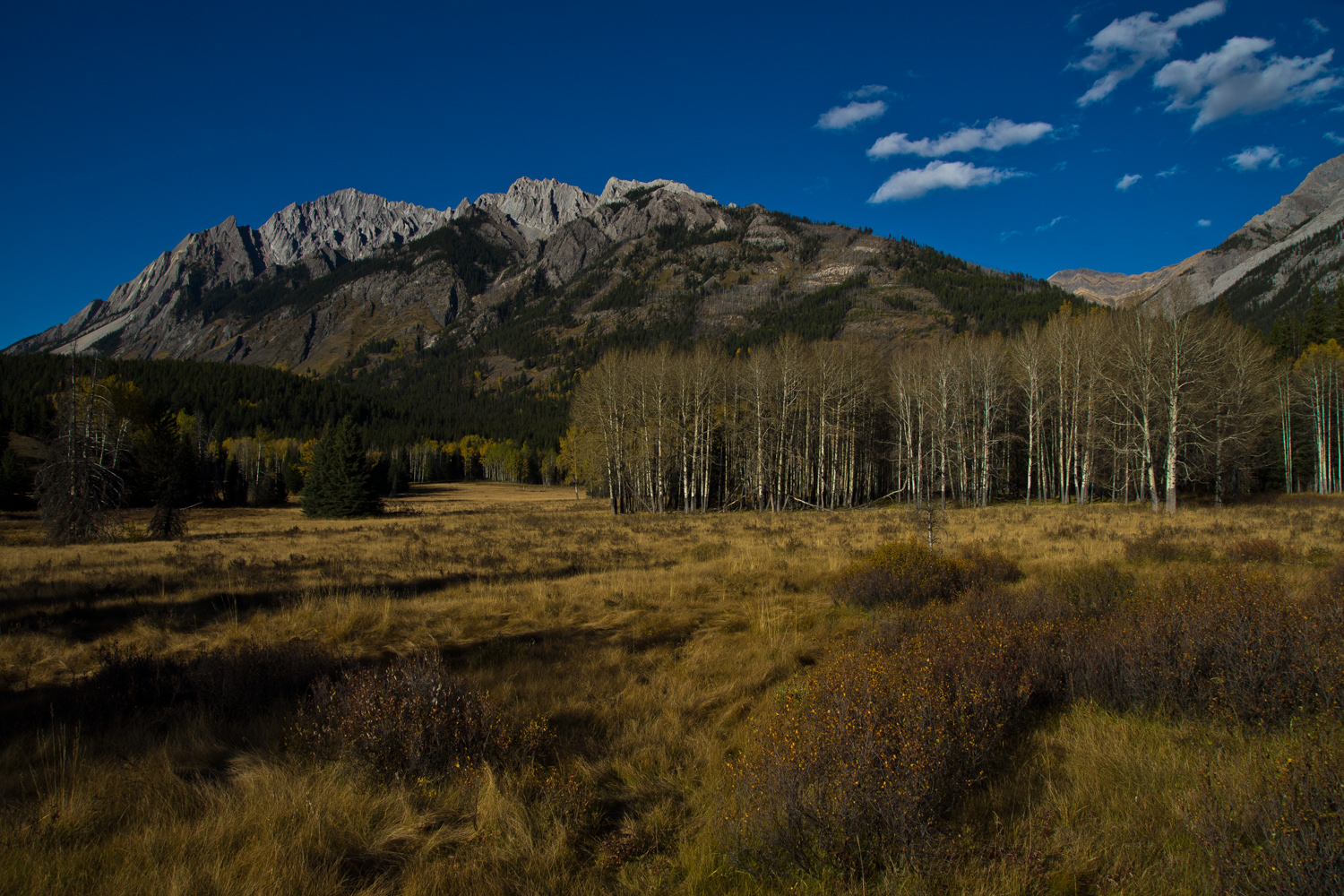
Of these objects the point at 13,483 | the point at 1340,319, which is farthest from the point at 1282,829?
the point at 1340,319

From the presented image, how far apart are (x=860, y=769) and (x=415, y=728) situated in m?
3.38

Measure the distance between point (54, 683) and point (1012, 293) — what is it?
534 ft

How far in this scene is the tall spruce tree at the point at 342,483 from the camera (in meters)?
43.8

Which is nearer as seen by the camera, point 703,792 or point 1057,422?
point 703,792

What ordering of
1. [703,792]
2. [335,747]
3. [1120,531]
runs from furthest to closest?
[1120,531] < [335,747] < [703,792]

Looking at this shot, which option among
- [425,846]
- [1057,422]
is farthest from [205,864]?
[1057,422]

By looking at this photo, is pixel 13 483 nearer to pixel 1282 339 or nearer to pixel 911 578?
pixel 911 578

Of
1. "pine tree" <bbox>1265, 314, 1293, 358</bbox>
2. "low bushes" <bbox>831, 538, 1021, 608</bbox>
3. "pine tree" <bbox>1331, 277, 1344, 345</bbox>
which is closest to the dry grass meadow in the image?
"low bushes" <bbox>831, 538, 1021, 608</bbox>

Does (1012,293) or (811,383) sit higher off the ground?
(1012,293)

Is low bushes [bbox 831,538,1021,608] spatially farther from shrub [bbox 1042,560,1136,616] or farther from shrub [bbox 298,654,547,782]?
shrub [bbox 298,654,547,782]

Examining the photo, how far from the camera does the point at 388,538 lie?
82.4 ft

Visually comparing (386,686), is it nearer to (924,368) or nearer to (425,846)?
(425,846)

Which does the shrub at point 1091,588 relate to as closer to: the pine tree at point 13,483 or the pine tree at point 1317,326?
the pine tree at point 13,483

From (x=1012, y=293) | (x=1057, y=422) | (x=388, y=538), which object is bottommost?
(x=388, y=538)
